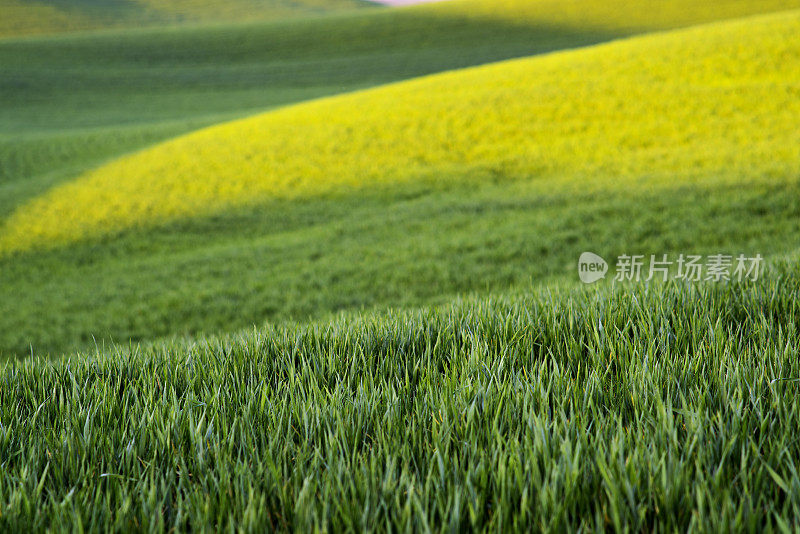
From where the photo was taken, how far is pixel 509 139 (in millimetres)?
14836

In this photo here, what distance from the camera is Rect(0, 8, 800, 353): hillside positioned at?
300 inches

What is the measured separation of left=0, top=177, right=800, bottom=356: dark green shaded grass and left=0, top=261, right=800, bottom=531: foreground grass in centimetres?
396

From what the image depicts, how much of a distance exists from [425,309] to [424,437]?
1603 millimetres

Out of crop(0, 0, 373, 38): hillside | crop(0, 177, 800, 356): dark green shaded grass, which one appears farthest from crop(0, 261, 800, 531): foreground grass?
crop(0, 0, 373, 38): hillside

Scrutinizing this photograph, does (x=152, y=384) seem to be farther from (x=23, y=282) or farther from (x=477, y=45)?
(x=477, y=45)

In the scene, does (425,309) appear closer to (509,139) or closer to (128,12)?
(509,139)

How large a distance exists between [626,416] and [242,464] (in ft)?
3.68

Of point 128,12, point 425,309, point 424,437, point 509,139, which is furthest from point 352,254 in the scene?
point 128,12

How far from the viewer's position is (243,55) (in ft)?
160

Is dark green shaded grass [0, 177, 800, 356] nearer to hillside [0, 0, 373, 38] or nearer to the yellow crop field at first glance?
the yellow crop field

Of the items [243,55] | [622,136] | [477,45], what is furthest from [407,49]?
[622,136]

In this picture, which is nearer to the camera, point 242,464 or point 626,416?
point 242,464

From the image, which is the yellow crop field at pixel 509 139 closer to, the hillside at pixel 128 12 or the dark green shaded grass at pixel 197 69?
the dark green shaded grass at pixel 197 69

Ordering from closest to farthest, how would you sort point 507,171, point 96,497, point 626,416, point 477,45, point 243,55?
point 96,497 → point 626,416 → point 507,171 → point 477,45 → point 243,55
